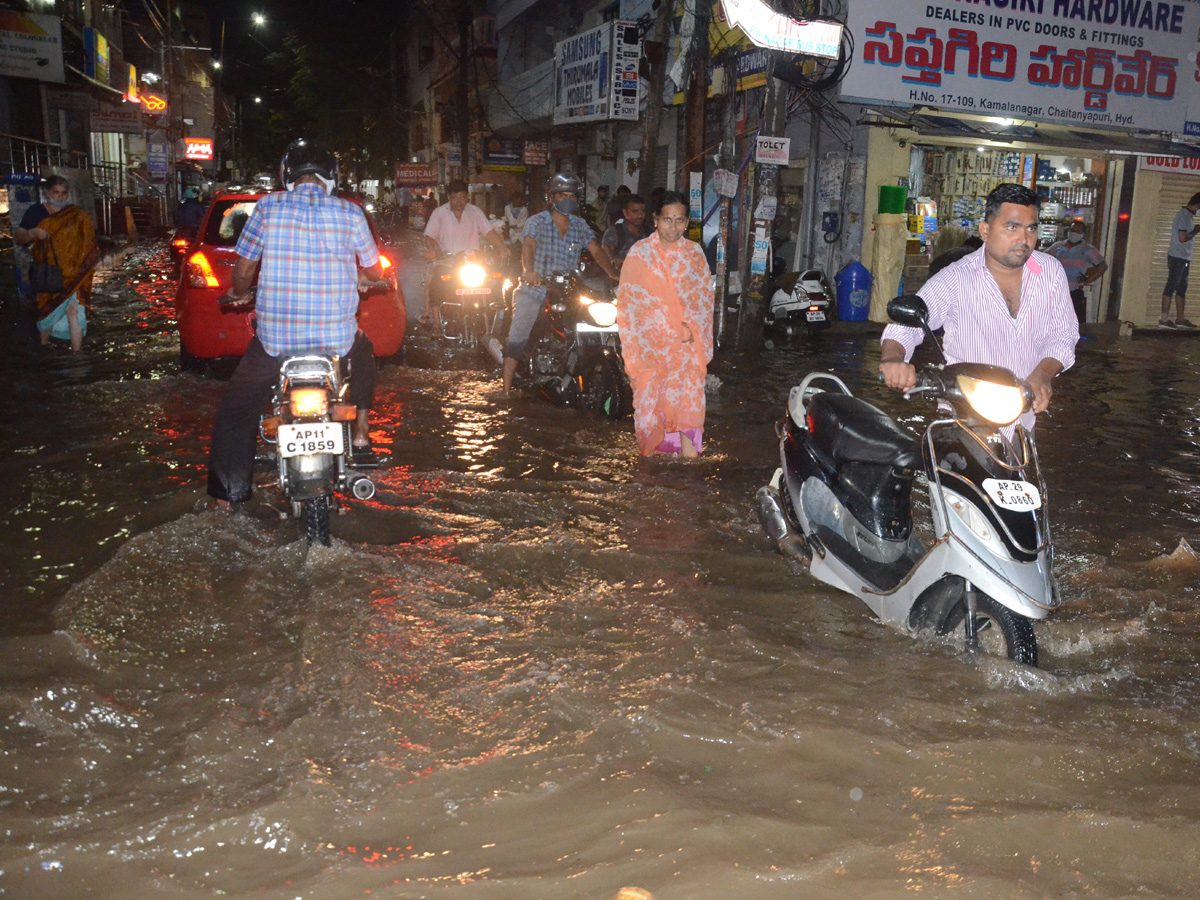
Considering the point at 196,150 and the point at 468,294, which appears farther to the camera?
the point at 196,150

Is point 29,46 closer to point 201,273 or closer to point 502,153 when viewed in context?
point 502,153

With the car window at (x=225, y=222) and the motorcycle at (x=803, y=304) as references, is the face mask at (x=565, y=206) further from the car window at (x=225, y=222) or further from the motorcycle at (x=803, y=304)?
the motorcycle at (x=803, y=304)

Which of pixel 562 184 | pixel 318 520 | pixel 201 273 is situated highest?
pixel 562 184

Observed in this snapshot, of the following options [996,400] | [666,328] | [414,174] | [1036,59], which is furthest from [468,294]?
[414,174]

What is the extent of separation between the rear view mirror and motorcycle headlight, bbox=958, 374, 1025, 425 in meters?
0.27

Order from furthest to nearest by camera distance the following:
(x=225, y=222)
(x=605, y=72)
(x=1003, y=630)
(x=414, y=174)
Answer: (x=414, y=174) → (x=605, y=72) → (x=225, y=222) → (x=1003, y=630)

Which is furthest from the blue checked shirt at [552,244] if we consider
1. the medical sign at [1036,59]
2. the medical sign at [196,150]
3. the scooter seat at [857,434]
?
the medical sign at [196,150]

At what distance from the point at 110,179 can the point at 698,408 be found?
1323 inches

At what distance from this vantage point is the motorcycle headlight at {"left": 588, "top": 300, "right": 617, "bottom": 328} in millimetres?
7762

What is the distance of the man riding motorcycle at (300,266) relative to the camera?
4.63 metres

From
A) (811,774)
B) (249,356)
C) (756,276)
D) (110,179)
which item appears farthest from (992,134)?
(110,179)

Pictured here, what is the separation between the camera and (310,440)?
4395mm

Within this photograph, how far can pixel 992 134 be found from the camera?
631 inches

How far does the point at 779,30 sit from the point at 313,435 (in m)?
9.66
